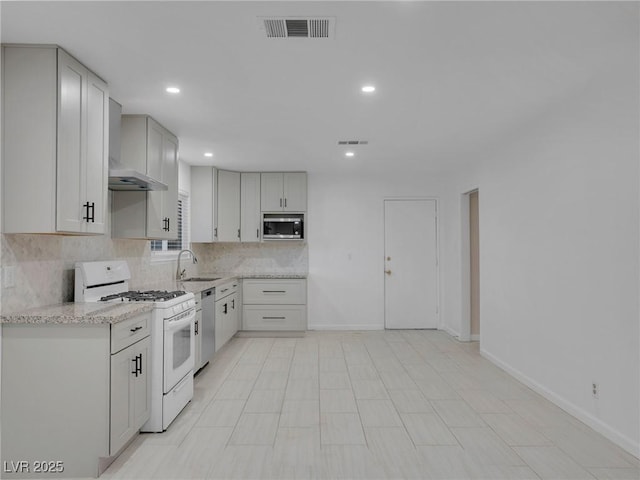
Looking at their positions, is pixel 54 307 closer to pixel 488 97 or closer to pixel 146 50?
pixel 146 50

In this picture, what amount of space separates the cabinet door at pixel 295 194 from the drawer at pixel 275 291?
1088 mm

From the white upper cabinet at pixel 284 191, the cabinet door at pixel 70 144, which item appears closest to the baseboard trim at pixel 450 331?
the white upper cabinet at pixel 284 191

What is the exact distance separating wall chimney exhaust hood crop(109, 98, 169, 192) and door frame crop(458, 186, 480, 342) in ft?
13.2

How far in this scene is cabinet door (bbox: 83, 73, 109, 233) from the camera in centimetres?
265

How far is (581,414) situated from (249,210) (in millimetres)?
4598

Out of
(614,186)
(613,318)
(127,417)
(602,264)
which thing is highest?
(614,186)

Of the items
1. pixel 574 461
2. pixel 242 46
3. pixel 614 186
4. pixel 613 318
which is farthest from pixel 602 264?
pixel 242 46

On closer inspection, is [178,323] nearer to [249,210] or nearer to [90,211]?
[90,211]

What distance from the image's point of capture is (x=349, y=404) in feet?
11.1

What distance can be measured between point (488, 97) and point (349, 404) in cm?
270

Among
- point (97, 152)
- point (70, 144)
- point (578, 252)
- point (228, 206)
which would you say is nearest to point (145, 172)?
point (97, 152)

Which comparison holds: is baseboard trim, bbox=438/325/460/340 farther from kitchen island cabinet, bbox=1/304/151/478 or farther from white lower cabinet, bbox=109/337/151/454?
kitchen island cabinet, bbox=1/304/151/478

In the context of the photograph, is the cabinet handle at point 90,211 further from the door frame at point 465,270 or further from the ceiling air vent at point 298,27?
the door frame at point 465,270

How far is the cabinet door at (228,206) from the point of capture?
5.92m
